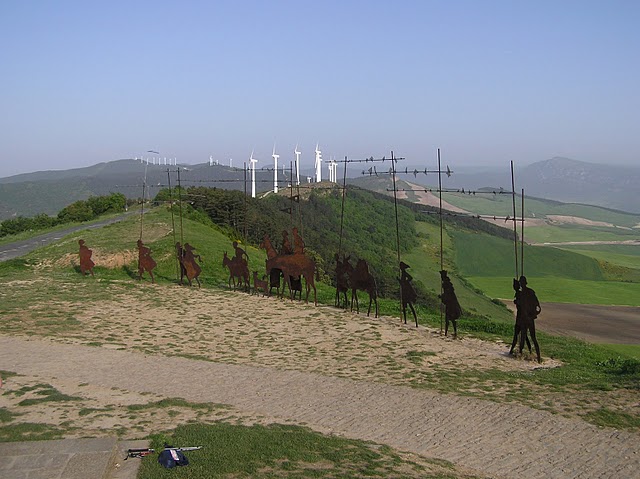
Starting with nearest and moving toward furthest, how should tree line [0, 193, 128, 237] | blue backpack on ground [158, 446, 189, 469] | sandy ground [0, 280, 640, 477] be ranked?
1. blue backpack on ground [158, 446, 189, 469]
2. sandy ground [0, 280, 640, 477]
3. tree line [0, 193, 128, 237]

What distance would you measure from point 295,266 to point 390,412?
40.3ft

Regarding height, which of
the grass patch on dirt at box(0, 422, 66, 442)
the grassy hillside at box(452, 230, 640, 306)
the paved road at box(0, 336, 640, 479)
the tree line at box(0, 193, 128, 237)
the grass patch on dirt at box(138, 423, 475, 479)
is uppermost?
the tree line at box(0, 193, 128, 237)

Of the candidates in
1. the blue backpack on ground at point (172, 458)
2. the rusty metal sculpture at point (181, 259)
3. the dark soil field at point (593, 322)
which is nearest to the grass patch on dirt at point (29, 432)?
the blue backpack on ground at point (172, 458)

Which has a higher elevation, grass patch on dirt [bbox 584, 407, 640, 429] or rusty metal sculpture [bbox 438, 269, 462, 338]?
rusty metal sculpture [bbox 438, 269, 462, 338]

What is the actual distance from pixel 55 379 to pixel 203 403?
376 cm

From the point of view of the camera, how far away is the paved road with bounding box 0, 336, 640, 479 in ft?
34.4

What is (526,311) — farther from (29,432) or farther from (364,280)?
(29,432)

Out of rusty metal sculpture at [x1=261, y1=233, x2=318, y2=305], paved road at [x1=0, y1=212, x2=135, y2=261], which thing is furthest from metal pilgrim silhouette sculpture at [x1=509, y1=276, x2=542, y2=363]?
paved road at [x1=0, y1=212, x2=135, y2=261]

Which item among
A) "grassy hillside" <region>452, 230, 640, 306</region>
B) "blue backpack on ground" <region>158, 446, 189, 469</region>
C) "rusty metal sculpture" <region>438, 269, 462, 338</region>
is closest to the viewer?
"blue backpack on ground" <region>158, 446, 189, 469</region>

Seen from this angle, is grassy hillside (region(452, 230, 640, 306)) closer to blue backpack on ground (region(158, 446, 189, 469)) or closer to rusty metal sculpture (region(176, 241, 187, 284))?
rusty metal sculpture (region(176, 241, 187, 284))

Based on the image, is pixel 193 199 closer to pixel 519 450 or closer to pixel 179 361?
pixel 179 361

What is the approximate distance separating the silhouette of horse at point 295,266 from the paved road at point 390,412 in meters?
8.47

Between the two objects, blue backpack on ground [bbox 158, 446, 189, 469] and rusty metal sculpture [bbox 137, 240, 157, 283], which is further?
rusty metal sculpture [bbox 137, 240, 157, 283]

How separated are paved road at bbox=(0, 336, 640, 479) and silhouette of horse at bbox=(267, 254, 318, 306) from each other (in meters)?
8.47
